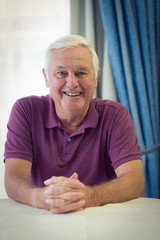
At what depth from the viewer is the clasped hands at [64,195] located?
1.24m

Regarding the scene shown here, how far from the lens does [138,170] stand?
1.55 meters

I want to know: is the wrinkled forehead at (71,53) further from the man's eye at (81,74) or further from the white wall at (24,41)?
the white wall at (24,41)

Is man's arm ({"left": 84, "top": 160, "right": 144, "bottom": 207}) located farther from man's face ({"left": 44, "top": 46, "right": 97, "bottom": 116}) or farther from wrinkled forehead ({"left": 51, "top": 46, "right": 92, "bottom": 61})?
wrinkled forehead ({"left": 51, "top": 46, "right": 92, "bottom": 61})

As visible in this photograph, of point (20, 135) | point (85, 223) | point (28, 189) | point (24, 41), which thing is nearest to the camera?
point (85, 223)

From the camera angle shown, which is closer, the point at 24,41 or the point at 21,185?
the point at 21,185

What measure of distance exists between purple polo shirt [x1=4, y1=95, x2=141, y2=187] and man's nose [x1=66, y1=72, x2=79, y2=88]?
0.57ft

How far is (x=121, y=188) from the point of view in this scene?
4.69 feet

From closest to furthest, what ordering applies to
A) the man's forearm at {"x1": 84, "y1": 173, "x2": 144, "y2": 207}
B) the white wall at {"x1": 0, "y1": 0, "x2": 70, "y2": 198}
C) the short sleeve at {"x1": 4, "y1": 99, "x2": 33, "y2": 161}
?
the man's forearm at {"x1": 84, "y1": 173, "x2": 144, "y2": 207}
the short sleeve at {"x1": 4, "y1": 99, "x2": 33, "y2": 161}
the white wall at {"x1": 0, "y1": 0, "x2": 70, "y2": 198}

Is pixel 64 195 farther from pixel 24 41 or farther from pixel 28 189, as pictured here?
pixel 24 41

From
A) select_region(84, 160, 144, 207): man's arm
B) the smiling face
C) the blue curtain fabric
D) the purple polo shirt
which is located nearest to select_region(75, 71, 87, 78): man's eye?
the smiling face

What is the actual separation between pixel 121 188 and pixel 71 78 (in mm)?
559

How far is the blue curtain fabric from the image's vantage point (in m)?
2.15

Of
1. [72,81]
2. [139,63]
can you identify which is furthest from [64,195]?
[139,63]

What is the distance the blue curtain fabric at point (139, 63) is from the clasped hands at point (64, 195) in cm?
99
